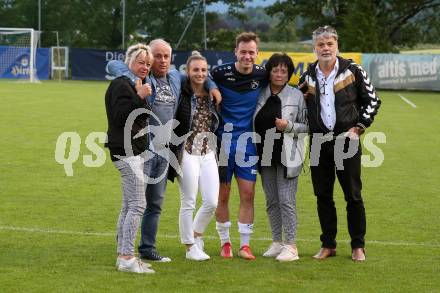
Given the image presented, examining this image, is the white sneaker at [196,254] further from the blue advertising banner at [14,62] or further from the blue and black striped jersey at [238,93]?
the blue advertising banner at [14,62]

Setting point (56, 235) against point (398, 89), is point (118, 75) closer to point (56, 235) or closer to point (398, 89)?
point (56, 235)

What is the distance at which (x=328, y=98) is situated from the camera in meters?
7.52

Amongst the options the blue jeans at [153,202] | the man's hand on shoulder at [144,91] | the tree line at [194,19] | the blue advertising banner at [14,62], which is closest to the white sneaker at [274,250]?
the blue jeans at [153,202]

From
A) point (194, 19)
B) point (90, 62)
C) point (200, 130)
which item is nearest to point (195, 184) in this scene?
point (200, 130)

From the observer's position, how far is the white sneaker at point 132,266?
22.9 feet

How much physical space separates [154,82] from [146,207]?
1087 millimetres

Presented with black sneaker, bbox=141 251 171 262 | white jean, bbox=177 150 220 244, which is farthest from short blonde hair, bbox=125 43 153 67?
black sneaker, bbox=141 251 171 262

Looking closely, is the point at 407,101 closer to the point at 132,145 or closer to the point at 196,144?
the point at 196,144

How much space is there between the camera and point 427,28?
5275cm

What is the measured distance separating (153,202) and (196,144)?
0.60m

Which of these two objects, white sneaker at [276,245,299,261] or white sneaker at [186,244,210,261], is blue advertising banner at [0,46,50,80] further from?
white sneaker at [276,245,299,261]


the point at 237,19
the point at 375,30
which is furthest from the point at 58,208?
the point at 237,19

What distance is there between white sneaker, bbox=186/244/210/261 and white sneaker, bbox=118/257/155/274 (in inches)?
22.8

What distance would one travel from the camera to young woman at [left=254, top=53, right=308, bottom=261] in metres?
7.55
